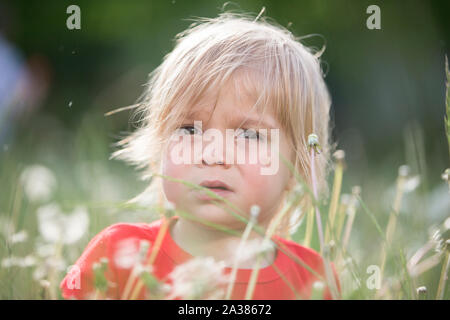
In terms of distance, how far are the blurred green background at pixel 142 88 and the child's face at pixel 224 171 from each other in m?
0.29

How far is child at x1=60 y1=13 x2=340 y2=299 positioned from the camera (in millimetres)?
963

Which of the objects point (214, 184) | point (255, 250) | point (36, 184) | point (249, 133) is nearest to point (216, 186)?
point (214, 184)

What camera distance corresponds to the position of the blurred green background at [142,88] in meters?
1.26

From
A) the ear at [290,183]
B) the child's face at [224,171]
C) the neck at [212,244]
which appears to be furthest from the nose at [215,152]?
the ear at [290,183]

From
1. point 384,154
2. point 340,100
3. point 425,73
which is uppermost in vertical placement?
point 425,73

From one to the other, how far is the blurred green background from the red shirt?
0.11 metres

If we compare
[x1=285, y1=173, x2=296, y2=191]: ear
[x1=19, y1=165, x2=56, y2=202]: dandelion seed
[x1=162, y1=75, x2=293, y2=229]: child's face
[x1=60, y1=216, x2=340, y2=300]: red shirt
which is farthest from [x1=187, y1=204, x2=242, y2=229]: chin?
[x1=19, y1=165, x2=56, y2=202]: dandelion seed

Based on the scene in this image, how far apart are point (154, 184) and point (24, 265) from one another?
0.43 m

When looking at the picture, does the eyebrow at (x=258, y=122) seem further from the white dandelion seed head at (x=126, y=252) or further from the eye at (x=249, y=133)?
the white dandelion seed head at (x=126, y=252)

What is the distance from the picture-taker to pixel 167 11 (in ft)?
4.99

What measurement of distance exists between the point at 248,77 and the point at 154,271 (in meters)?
0.41
